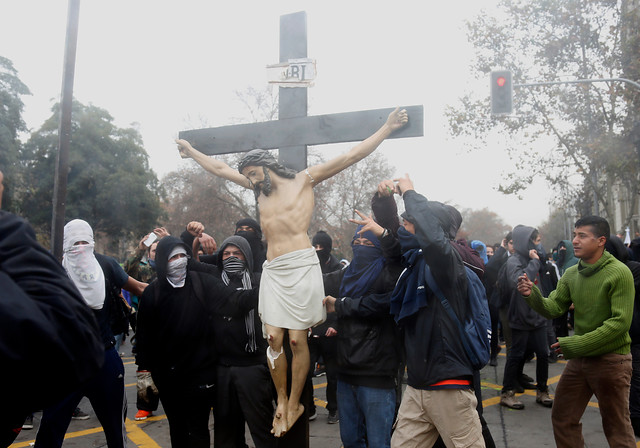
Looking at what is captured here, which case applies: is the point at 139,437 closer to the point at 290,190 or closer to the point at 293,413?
the point at 293,413

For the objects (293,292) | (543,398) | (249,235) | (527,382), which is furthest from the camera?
(527,382)

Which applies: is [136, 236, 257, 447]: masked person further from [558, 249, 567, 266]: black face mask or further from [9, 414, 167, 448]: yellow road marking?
[558, 249, 567, 266]: black face mask

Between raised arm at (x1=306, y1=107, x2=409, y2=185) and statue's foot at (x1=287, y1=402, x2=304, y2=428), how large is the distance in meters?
1.44

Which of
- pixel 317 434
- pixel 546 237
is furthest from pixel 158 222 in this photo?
pixel 546 237

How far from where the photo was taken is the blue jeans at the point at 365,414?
3.22 metres

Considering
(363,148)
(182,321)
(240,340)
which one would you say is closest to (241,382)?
(240,340)

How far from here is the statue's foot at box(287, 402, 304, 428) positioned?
3.14 metres

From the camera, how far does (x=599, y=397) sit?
354cm

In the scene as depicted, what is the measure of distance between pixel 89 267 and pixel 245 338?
1332mm

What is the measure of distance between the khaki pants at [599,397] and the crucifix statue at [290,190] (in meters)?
1.87

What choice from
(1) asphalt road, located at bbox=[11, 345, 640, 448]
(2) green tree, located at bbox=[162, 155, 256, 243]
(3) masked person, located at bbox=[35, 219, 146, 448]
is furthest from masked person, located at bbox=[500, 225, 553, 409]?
(2) green tree, located at bbox=[162, 155, 256, 243]

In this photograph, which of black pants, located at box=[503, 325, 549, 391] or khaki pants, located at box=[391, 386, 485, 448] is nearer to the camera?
khaki pants, located at box=[391, 386, 485, 448]

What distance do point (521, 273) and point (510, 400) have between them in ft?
4.82

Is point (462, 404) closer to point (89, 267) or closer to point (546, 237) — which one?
point (89, 267)
